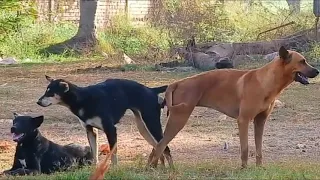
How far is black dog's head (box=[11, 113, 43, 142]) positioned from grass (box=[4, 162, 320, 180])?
129 cm

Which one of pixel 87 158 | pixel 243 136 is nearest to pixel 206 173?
pixel 243 136

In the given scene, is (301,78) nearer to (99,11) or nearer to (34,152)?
(34,152)

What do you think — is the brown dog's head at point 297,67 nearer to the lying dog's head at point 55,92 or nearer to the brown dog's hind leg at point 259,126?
the brown dog's hind leg at point 259,126

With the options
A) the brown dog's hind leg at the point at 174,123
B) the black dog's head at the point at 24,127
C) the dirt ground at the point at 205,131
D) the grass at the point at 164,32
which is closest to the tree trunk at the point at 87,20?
the grass at the point at 164,32

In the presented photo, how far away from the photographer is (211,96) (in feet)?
29.2

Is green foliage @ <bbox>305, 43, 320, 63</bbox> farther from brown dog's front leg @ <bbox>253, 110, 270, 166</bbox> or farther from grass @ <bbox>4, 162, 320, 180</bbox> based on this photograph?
grass @ <bbox>4, 162, 320, 180</bbox>

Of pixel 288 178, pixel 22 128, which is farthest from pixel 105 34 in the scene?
Answer: pixel 288 178

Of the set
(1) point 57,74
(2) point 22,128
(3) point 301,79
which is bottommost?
(1) point 57,74

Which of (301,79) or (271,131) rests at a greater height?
(301,79)

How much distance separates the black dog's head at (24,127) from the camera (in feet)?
29.5

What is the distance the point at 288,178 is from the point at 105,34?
19.7 metres

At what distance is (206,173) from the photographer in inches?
305

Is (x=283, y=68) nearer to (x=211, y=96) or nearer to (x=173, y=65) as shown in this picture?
(x=211, y=96)

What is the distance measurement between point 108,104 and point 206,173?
1.82 m
